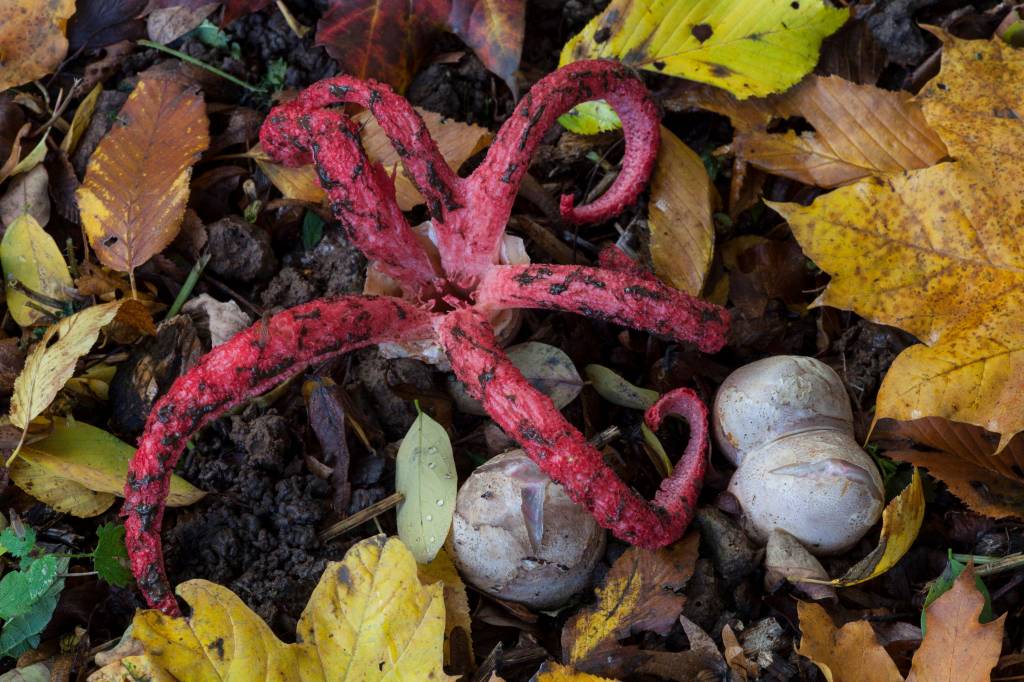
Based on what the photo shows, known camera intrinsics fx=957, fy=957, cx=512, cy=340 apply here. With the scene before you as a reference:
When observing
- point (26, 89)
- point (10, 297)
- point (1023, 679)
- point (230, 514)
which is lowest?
point (1023, 679)

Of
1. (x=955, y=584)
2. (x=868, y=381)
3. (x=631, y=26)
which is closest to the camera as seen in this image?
(x=955, y=584)

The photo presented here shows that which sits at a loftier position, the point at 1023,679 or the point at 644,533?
the point at 644,533

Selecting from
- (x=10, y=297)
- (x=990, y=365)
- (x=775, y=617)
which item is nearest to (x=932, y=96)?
(x=990, y=365)

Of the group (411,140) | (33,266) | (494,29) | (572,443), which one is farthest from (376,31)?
(572,443)

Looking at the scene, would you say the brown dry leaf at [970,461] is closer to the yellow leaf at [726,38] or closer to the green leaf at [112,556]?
the yellow leaf at [726,38]

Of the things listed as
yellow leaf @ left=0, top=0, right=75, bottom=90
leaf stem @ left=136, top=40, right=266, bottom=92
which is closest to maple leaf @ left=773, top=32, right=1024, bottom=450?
leaf stem @ left=136, top=40, right=266, bottom=92

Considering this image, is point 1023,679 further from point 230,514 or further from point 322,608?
point 230,514

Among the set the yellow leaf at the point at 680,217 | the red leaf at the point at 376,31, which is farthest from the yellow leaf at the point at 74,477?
the yellow leaf at the point at 680,217
